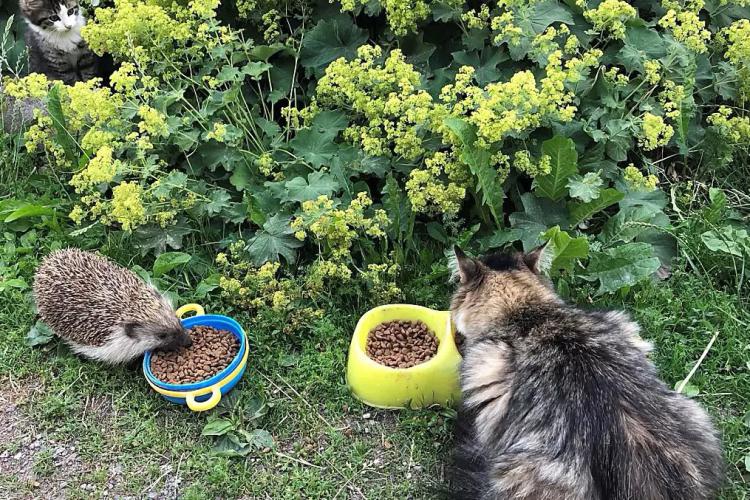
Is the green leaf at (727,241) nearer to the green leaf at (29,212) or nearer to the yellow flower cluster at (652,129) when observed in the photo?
the yellow flower cluster at (652,129)

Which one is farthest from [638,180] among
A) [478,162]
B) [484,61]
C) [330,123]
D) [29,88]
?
[29,88]

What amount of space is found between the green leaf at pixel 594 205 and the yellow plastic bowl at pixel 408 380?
940mm

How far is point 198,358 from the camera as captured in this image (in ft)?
11.2

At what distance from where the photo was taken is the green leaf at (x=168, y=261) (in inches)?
151

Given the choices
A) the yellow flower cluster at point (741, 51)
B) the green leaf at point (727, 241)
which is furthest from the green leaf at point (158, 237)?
the yellow flower cluster at point (741, 51)

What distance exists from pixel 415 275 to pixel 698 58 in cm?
219

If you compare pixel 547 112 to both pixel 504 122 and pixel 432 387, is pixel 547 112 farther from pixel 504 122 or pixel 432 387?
pixel 432 387

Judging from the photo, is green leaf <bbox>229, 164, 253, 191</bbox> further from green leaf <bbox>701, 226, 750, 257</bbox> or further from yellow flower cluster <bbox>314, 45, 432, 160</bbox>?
green leaf <bbox>701, 226, 750, 257</bbox>

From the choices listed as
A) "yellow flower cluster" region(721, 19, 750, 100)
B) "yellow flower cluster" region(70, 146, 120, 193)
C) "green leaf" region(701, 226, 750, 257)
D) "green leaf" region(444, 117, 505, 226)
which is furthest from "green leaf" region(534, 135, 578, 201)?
"yellow flower cluster" region(70, 146, 120, 193)

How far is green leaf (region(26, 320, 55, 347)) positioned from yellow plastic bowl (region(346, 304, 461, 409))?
1662mm

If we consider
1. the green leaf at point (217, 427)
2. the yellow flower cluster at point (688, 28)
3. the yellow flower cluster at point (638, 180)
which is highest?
the yellow flower cluster at point (688, 28)

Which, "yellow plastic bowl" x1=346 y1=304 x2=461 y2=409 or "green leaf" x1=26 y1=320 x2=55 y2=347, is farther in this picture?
"green leaf" x1=26 y1=320 x2=55 y2=347

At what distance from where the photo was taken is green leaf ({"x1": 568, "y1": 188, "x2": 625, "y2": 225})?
3475 mm

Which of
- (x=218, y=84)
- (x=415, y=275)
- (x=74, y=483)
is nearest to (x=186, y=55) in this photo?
(x=218, y=84)
